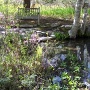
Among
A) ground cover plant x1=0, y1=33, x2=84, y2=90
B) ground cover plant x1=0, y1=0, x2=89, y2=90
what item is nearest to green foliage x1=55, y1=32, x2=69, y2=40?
ground cover plant x1=0, y1=0, x2=89, y2=90

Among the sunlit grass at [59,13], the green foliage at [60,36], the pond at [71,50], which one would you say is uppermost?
the sunlit grass at [59,13]

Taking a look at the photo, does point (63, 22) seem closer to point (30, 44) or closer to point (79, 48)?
point (79, 48)

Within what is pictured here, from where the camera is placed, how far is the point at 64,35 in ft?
32.3

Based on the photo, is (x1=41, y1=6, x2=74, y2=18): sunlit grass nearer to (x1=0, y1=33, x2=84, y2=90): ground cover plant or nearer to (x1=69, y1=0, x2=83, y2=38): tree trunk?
(x1=69, y1=0, x2=83, y2=38): tree trunk

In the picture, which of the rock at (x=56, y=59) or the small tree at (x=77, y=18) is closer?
the rock at (x=56, y=59)

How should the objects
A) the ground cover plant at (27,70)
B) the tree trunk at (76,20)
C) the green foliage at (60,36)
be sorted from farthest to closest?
the green foliage at (60,36) → the tree trunk at (76,20) → the ground cover plant at (27,70)

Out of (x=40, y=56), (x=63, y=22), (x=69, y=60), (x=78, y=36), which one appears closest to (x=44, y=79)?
(x=40, y=56)

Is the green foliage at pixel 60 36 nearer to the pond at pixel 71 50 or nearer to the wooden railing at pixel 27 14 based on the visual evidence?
the pond at pixel 71 50

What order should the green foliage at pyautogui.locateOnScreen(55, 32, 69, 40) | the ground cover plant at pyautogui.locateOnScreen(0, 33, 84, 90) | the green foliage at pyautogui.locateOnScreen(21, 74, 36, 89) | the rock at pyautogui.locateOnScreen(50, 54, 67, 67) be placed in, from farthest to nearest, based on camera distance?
the green foliage at pyautogui.locateOnScreen(55, 32, 69, 40), the rock at pyautogui.locateOnScreen(50, 54, 67, 67), the ground cover plant at pyautogui.locateOnScreen(0, 33, 84, 90), the green foliage at pyautogui.locateOnScreen(21, 74, 36, 89)

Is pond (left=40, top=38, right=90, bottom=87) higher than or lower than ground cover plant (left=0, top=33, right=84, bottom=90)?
lower

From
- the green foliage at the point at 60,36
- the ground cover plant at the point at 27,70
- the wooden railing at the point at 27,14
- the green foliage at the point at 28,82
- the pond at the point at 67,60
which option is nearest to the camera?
the green foliage at the point at 28,82

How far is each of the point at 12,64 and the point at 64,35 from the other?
5.02 metres

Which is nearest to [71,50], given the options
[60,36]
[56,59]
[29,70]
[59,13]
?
[60,36]

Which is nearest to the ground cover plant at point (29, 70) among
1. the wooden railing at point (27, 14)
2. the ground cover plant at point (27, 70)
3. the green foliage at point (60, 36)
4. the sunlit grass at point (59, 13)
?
the ground cover plant at point (27, 70)
